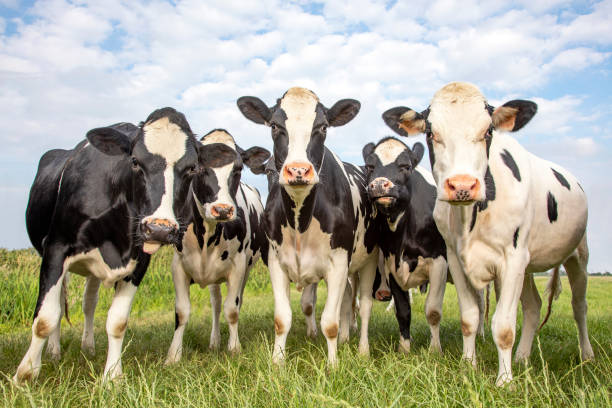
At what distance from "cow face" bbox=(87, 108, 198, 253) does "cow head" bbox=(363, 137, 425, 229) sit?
227cm

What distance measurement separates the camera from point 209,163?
5.17 metres

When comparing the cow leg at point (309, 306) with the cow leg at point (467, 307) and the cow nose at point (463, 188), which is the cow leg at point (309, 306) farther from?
the cow nose at point (463, 188)

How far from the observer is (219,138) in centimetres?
690

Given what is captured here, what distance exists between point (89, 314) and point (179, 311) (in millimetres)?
1445

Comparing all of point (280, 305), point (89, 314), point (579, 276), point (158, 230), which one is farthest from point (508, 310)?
point (89, 314)

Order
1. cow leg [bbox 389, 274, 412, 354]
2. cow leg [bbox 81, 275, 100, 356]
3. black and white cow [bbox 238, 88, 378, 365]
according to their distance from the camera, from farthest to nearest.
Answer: cow leg [bbox 81, 275, 100, 356]
cow leg [bbox 389, 274, 412, 354]
black and white cow [bbox 238, 88, 378, 365]

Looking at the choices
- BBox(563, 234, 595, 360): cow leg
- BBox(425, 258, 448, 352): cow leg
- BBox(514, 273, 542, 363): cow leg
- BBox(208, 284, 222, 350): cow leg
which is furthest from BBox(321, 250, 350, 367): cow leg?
BBox(563, 234, 595, 360): cow leg

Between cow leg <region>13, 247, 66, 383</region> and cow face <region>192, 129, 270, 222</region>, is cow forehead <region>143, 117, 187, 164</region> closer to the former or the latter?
cow face <region>192, 129, 270, 222</region>

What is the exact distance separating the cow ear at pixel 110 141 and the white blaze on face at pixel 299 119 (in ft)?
4.90

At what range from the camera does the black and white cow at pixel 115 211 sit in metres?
4.38

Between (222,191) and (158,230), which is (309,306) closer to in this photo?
(222,191)

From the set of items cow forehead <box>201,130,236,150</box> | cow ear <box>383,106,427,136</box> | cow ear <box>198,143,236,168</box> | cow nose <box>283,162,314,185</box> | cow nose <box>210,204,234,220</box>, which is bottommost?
cow nose <box>210,204,234,220</box>

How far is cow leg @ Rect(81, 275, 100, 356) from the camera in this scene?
623 centimetres

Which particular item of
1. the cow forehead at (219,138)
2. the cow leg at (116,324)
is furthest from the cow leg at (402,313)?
the cow leg at (116,324)
